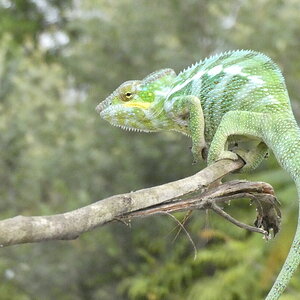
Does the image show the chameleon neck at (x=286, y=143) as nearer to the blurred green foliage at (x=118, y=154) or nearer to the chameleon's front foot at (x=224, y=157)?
the chameleon's front foot at (x=224, y=157)

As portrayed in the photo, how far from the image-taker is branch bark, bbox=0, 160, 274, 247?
981 millimetres

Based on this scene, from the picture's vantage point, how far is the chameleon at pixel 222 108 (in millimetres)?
1754

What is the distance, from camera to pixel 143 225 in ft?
23.1

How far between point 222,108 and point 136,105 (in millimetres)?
288

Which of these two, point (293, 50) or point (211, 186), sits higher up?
point (211, 186)

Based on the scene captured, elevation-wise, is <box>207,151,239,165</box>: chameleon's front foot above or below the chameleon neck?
below

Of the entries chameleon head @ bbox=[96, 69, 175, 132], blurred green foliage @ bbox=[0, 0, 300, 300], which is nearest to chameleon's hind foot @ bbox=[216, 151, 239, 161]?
chameleon head @ bbox=[96, 69, 175, 132]

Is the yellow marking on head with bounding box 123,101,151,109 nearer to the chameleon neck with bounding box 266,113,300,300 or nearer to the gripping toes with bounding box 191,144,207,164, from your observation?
the gripping toes with bounding box 191,144,207,164

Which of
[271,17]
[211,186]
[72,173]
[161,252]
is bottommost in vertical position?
[161,252]

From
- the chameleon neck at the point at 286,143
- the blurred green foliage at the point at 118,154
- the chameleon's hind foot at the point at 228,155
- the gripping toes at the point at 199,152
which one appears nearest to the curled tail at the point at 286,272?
the chameleon neck at the point at 286,143

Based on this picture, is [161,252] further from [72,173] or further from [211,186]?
[211,186]

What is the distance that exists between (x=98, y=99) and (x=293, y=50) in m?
2.26

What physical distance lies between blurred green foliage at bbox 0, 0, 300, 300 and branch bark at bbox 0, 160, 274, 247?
4843 mm

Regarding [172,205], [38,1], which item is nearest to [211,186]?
[172,205]
